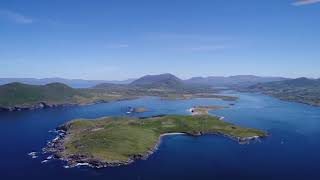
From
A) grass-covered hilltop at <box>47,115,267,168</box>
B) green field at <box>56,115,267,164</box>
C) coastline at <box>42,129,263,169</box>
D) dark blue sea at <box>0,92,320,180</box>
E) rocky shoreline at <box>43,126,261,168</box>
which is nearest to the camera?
dark blue sea at <box>0,92,320,180</box>

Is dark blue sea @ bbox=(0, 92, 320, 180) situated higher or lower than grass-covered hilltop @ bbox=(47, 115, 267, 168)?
lower

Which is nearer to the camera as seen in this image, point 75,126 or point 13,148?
point 13,148

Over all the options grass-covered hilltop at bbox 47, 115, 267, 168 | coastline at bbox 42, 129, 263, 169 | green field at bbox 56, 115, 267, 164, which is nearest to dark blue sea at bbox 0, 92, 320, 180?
coastline at bbox 42, 129, 263, 169

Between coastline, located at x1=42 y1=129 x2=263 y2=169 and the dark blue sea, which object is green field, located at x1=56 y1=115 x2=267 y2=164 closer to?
coastline, located at x1=42 y1=129 x2=263 y2=169

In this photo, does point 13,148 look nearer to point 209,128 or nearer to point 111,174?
point 111,174

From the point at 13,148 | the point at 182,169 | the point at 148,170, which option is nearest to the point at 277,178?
the point at 182,169

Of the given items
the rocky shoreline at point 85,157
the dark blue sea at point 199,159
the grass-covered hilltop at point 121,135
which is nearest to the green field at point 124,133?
the grass-covered hilltop at point 121,135

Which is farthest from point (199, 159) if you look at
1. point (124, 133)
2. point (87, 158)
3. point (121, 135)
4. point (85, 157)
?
point (124, 133)

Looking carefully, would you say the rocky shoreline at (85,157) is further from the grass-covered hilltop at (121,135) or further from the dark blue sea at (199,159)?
the dark blue sea at (199,159)

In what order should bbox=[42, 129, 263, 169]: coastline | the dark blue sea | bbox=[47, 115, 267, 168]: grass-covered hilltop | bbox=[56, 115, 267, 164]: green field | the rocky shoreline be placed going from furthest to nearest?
bbox=[56, 115, 267, 164]: green field
bbox=[47, 115, 267, 168]: grass-covered hilltop
the rocky shoreline
bbox=[42, 129, 263, 169]: coastline
the dark blue sea
